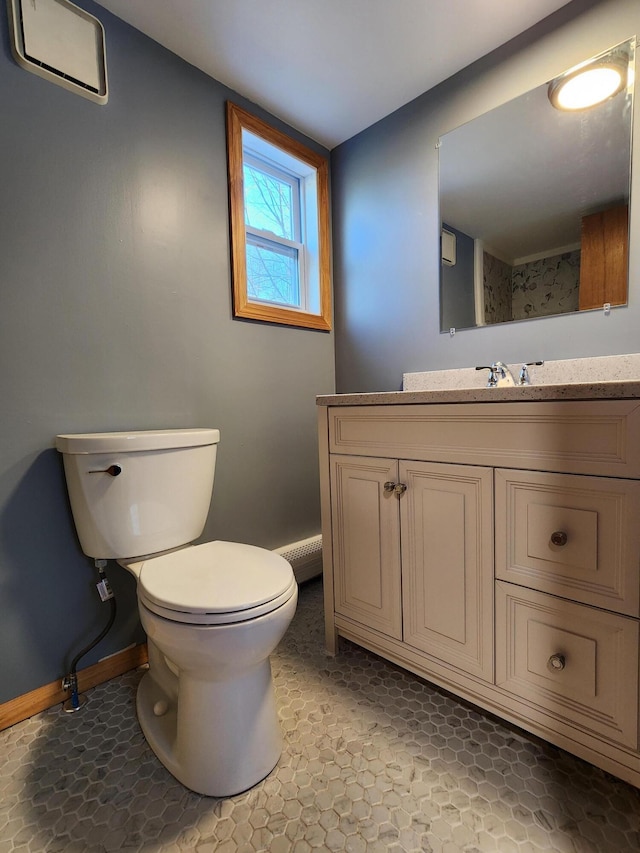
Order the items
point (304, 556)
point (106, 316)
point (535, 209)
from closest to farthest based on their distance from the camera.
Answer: point (106, 316) < point (535, 209) < point (304, 556)

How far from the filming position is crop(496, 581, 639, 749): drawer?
2.52 feet

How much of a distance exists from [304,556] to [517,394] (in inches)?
49.9

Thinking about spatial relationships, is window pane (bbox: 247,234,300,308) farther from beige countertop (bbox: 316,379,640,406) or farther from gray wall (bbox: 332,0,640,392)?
beige countertop (bbox: 316,379,640,406)

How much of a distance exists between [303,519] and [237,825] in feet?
3.72

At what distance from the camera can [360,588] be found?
1.21m

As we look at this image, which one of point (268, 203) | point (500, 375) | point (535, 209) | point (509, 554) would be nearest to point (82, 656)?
point (509, 554)

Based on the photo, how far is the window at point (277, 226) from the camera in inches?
62.2

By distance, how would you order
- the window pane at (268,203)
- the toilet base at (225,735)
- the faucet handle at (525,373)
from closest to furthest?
the toilet base at (225,735), the faucet handle at (525,373), the window pane at (268,203)

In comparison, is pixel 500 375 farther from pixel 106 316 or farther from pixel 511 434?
pixel 106 316

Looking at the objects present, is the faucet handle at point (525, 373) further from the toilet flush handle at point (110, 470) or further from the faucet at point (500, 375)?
the toilet flush handle at point (110, 470)

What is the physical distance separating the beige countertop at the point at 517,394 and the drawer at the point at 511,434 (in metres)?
0.01

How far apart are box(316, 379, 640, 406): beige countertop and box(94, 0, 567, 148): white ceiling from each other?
3.98 feet

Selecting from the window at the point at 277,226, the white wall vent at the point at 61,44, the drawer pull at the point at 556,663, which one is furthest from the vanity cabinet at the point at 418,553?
the white wall vent at the point at 61,44

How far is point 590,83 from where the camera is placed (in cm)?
121
